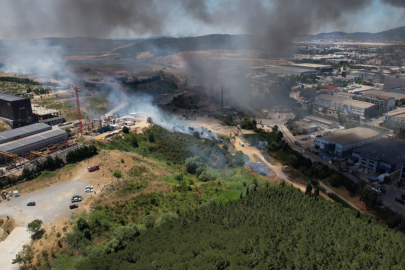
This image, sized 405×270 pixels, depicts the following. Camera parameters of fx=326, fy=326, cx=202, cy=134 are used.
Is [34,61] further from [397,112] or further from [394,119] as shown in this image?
[397,112]

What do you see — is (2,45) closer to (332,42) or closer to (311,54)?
(311,54)

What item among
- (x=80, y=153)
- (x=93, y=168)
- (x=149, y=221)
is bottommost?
(x=149, y=221)

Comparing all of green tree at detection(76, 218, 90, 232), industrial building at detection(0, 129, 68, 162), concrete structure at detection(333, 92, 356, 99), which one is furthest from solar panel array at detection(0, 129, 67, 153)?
concrete structure at detection(333, 92, 356, 99)

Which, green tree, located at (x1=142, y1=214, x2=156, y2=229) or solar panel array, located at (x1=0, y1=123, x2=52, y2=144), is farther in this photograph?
solar panel array, located at (x1=0, y1=123, x2=52, y2=144)

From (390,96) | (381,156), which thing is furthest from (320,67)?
(381,156)

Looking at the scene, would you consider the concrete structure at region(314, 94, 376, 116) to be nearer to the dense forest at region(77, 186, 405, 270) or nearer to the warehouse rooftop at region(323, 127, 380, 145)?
the warehouse rooftop at region(323, 127, 380, 145)

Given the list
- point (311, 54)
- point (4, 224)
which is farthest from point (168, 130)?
point (311, 54)
